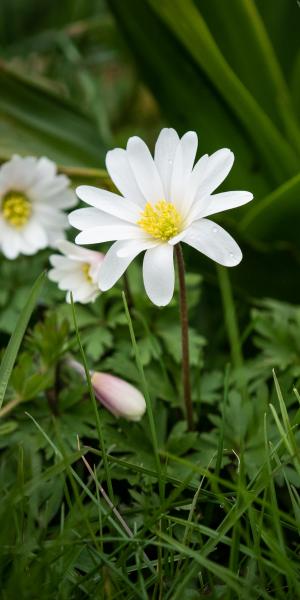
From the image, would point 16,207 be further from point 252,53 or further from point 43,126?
point 252,53

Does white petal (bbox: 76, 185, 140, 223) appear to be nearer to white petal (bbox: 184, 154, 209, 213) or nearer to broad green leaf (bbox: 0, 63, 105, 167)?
white petal (bbox: 184, 154, 209, 213)

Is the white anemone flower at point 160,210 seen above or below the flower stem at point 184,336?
above

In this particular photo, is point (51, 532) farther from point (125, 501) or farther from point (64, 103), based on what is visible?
point (64, 103)

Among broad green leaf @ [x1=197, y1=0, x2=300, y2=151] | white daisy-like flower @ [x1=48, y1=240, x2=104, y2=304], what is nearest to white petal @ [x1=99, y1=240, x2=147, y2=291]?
white daisy-like flower @ [x1=48, y1=240, x2=104, y2=304]

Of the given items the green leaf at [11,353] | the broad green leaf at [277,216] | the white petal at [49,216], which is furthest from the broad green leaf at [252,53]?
the green leaf at [11,353]

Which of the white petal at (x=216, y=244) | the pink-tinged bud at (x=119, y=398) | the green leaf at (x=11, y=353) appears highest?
the white petal at (x=216, y=244)

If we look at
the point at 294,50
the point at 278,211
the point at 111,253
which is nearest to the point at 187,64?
the point at 294,50

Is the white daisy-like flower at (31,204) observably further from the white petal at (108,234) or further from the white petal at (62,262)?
the white petal at (108,234)

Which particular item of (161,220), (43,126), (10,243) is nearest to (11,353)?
(161,220)
